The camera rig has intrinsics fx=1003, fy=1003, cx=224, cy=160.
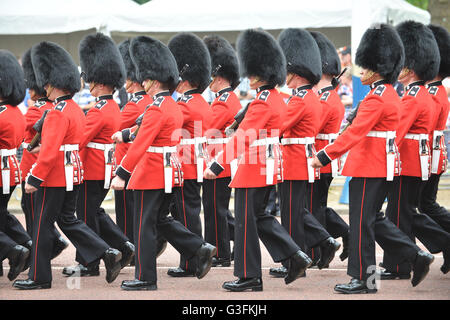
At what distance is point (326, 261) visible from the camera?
7074mm

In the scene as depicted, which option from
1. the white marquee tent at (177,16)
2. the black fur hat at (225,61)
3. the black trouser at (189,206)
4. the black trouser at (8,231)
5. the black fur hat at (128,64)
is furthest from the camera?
the white marquee tent at (177,16)

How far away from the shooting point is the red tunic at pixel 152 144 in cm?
610

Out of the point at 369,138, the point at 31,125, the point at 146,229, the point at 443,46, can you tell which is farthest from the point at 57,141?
the point at 443,46

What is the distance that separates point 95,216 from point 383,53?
2.31 m

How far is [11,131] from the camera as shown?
6.64 m

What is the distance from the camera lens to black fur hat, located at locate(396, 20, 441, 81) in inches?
268

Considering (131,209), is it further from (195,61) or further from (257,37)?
(257,37)

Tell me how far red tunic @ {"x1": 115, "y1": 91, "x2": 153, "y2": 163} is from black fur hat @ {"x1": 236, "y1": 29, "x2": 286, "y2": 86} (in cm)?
118

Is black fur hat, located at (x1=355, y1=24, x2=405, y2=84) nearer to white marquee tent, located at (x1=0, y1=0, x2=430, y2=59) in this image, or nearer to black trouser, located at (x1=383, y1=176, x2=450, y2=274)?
black trouser, located at (x1=383, y1=176, x2=450, y2=274)

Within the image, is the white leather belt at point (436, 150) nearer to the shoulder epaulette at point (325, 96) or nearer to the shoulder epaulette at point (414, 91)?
the shoulder epaulette at point (414, 91)

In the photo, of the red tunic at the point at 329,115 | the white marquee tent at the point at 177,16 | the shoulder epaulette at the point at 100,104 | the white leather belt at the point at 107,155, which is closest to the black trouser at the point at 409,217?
the red tunic at the point at 329,115

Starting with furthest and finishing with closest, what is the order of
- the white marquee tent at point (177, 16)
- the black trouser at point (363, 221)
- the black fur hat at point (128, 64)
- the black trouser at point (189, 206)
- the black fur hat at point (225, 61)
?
1. the white marquee tent at point (177, 16)
2. the black fur hat at point (128, 64)
3. the black fur hat at point (225, 61)
4. the black trouser at point (189, 206)
5. the black trouser at point (363, 221)

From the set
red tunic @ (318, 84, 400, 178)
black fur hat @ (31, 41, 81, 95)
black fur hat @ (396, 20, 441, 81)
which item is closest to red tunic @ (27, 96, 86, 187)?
black fur hat @ (31, 41, 81, 95)

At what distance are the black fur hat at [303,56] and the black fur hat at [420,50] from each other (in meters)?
0.62
